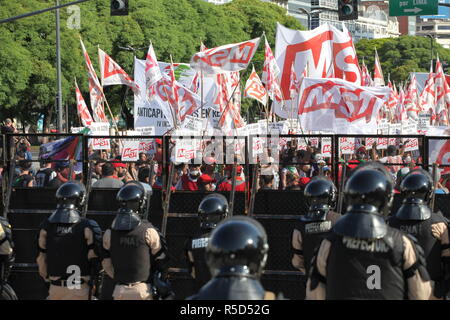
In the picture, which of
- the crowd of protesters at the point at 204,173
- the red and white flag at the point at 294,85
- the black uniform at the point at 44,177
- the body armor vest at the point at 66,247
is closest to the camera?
the body armor vest at the point at 66,247

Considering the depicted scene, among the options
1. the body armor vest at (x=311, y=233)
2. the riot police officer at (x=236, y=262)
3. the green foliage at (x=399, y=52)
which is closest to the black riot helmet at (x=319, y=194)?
the body armor vest at (x=311, y=233)

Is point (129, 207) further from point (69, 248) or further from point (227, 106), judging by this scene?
point (227, 106)

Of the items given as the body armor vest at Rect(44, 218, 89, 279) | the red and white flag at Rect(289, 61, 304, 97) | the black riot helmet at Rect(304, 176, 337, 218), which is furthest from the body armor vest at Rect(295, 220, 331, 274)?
the red and white flag at Rect(289, 61, 304, 97)

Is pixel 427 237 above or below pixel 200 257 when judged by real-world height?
above

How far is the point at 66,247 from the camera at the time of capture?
8.27m

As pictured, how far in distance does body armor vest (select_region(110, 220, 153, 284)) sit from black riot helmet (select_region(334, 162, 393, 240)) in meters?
3.10

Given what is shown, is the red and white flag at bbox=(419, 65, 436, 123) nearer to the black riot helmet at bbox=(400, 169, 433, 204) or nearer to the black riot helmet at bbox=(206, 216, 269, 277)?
the black riot helmet at bbox=(400, 169, 433, 204)

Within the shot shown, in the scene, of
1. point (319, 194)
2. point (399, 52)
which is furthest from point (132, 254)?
point (399, 52)

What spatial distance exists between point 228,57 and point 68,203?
9.98 metres

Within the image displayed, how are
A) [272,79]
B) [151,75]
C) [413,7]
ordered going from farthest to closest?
[413,7]
[272,79]
[151,75]

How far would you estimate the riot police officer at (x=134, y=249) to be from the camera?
7.84 metres

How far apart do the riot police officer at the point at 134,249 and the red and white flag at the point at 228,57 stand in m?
10.1

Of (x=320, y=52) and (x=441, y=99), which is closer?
(x=320, y=52)

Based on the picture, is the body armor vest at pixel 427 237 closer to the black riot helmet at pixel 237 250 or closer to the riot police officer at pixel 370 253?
the riot police officer at pixel 370 253
